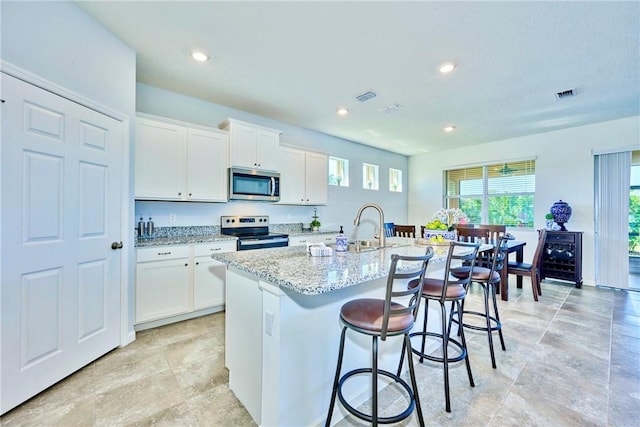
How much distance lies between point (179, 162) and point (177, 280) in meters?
1.31

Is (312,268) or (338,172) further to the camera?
(338,172)

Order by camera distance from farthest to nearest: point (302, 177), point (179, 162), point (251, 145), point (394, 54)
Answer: point (302, 177), point (251, 145), point (179, 162), point (394, 54)

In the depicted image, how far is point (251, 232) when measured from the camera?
391cm

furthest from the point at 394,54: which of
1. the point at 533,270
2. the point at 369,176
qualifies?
the point at 369,176

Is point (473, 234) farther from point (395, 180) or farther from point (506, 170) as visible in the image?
point (395, 180)

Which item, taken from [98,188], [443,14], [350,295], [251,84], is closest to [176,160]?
[98,188]

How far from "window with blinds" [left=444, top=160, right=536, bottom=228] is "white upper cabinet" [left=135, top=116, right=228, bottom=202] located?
5.08 m

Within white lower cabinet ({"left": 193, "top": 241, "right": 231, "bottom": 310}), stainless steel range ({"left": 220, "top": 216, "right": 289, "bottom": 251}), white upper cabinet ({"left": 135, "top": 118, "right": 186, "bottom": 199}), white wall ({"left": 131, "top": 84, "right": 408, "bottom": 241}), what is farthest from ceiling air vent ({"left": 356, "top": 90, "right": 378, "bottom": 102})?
white lower cabinet ({"left": 193, "top": 241, "right": 231, "bottom": 310})

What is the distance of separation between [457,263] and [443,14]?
2.13 m

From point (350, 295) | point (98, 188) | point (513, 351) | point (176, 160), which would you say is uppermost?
point (176, 160)

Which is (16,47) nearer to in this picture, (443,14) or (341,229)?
(443,14)

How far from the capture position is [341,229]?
519cm

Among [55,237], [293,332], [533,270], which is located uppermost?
[55,237]

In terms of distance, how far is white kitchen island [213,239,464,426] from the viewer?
1.31 m
